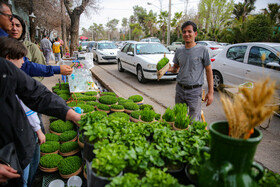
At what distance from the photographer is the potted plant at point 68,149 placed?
2812mm

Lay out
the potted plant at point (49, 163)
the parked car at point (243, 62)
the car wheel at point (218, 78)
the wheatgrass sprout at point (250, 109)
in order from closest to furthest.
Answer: the wheatgrass sprout at point (250, 109)
the potted plant at point (49, 163)
the parked car at point (243, 62)
the car wheel at point (218, 78)

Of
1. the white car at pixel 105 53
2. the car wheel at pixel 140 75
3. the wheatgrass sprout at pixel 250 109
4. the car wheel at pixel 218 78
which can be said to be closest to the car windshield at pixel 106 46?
the white car at pixel 105 53

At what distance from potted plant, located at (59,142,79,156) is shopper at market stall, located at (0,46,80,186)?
1252 mm

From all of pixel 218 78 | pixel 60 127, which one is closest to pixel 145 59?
pixel 218 78

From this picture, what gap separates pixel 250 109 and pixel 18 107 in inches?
63.4

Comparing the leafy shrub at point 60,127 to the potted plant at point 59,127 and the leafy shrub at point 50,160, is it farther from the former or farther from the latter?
the leafy shrub at point 50,160

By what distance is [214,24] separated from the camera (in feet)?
104

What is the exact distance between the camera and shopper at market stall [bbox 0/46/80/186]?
4.23ft

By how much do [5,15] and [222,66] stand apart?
6133 mm

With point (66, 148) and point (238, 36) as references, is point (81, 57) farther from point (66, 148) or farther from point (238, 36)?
point (238, 36)

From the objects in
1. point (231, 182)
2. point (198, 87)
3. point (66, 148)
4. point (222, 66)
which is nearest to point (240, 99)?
point (231, 182)

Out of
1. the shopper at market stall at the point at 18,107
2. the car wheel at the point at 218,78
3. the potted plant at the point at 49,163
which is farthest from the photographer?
the car wheel at the point at 218,78

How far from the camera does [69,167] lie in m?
2.42

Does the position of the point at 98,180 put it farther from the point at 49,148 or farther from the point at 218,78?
the point at 218,78
